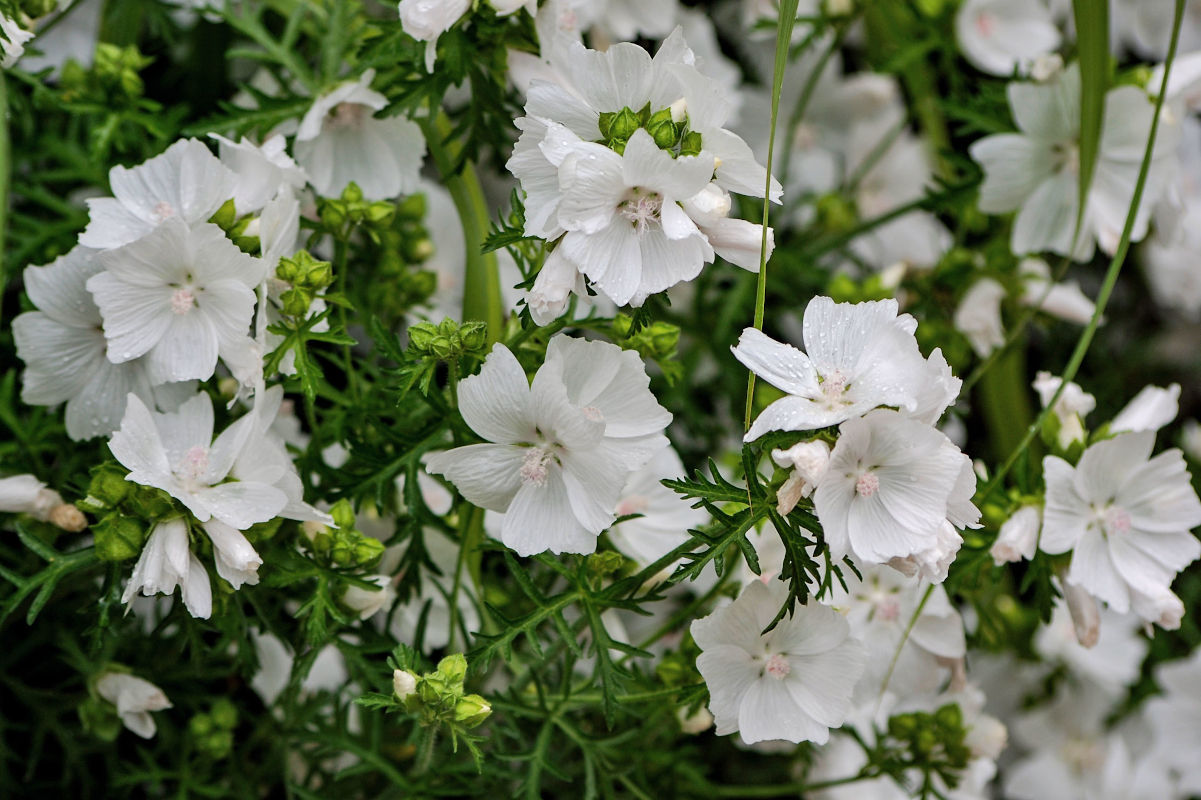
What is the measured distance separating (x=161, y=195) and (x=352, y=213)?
12 cm

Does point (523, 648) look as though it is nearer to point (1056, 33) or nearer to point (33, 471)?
point (33, 471)

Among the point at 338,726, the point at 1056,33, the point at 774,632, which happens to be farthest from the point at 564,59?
the point at 1056,33

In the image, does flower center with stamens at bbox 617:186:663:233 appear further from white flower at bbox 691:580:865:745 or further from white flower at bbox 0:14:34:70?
white flower at bbox 0:14:34:70

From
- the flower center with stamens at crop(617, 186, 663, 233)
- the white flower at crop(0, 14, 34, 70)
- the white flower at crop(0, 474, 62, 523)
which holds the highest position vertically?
the white flower at crop(0, 14, 34, 70)

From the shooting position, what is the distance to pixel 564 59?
773mm

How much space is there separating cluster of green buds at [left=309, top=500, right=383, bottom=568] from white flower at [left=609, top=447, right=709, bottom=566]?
0.18m

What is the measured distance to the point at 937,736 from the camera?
924 millimetres

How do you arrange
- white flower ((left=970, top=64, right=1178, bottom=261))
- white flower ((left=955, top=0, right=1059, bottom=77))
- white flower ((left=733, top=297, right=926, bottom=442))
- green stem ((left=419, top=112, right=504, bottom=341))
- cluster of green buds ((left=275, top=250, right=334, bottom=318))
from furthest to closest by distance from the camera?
white flower ((left=955, top=0, right=1059, bottom=77)) → white flower ((left=970, top=64, right=1178, bottom=261)) → green stem ((left=419, top=112, right=504, bottom=341)) → cluster of green buds ((left=275, top=250, right=334, bottom=318)) → white flower ((left=733, top=297, right=926, bottom=442))

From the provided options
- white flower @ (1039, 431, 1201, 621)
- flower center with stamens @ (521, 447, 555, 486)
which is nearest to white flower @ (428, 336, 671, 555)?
flower center with stamens @ (521, 447, 555, 486)

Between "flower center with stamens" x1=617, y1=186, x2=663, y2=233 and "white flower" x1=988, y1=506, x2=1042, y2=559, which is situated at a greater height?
"flower center with stamens" x1=617, y1=186, x2=663, y2=233

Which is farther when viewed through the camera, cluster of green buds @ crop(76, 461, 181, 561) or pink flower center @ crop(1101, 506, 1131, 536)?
pink flower center @ crop(1101, 506, 1131, 536)

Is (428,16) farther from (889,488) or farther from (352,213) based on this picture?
(889,488)

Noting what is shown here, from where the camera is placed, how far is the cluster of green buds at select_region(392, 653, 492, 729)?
688mm

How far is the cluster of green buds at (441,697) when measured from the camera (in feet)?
2.26
